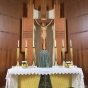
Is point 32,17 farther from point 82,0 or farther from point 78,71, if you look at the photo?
point 78,71

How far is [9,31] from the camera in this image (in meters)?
3.86

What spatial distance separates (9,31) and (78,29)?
6.59ft

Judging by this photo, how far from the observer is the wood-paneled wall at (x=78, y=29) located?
3.72 metres

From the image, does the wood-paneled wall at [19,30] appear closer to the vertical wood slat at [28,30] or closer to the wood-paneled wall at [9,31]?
the wood-paneled wall at [9,31]

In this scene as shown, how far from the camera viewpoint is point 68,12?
13.6 feet

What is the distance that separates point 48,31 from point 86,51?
132 centimetres

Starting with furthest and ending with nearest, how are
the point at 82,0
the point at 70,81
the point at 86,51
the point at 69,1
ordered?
the point at 69,1, the point at 82,0, the point at 86,51, the point at 70,81

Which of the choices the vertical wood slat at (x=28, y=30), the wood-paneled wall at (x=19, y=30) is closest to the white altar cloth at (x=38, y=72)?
the wood-paneled wall at (x=19, y=30)

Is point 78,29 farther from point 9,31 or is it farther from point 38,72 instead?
point 9,31

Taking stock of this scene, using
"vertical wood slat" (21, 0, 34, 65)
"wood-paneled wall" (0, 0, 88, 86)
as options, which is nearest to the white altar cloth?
"wood-paneled wall" (0, 0, 88, 86)

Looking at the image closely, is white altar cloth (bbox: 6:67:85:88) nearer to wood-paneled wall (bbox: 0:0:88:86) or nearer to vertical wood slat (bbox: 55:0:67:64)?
wood-paneled wall (bbox: 0:0:88:86)

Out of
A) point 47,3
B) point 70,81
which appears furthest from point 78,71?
point 47,3

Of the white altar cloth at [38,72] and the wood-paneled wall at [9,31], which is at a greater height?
the wood-paneled wall at [9,31]

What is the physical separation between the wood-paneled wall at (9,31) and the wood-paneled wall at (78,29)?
59.9 inches
